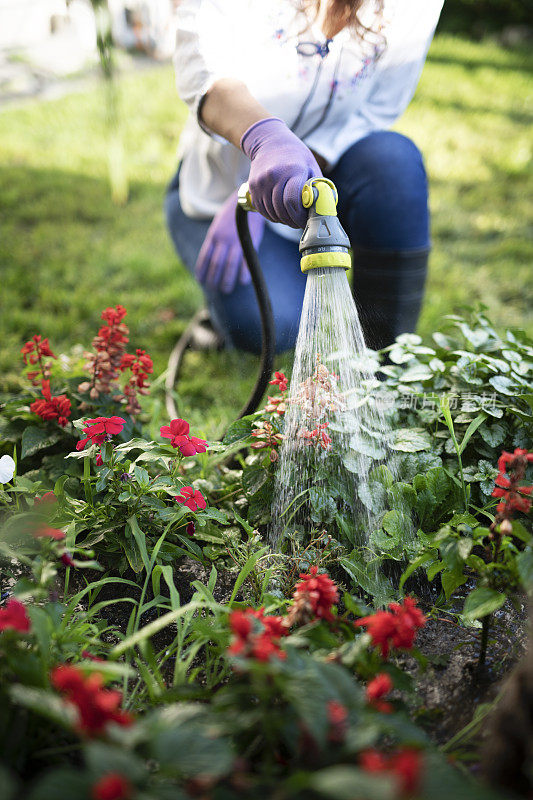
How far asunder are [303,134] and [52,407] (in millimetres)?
1031

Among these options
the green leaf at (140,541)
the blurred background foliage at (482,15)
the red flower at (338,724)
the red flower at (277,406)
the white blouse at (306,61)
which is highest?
the blurred background foliage at (482,15)

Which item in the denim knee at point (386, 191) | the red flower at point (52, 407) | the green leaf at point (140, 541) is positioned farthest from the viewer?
the denim knee at point (386, 191)

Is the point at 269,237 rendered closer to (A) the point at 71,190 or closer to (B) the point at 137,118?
(A) the point at 71,190

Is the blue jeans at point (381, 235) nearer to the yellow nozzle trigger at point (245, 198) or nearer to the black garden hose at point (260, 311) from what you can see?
the black garden hose at point (260, 311)

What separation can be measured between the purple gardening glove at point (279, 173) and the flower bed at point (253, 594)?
0.32 m

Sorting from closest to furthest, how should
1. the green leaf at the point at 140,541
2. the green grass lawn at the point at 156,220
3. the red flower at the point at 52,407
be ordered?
the green leaf at the point at 140,541 → the red flower at the point at 52,407 → the green grass lawn at the point at 156,220

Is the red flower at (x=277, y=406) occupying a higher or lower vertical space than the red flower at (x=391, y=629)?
higher

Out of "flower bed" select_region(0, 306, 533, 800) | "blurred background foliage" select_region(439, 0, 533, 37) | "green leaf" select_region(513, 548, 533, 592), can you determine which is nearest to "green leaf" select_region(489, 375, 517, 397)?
"flower bed" select_region(0, 306, 533, 800)

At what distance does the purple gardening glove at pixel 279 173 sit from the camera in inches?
47.2

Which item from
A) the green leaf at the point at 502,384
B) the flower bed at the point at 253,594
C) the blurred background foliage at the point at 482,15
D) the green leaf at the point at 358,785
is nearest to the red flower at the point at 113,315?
the flower bed at the point at 253,594

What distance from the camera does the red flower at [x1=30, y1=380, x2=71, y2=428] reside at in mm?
1327

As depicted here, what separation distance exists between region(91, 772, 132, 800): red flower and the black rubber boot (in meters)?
1.35

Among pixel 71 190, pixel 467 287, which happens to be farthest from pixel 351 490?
pixel 71 190

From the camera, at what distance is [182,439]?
3.81 ft
